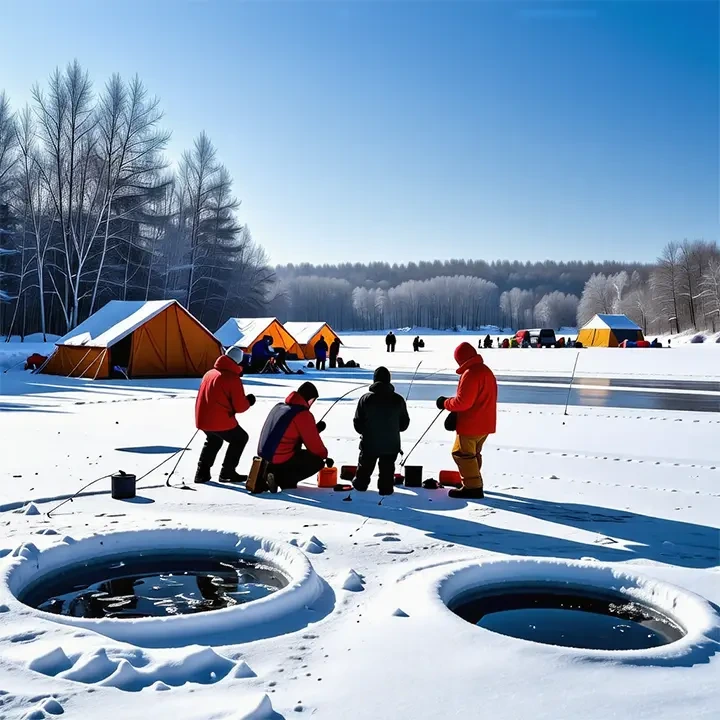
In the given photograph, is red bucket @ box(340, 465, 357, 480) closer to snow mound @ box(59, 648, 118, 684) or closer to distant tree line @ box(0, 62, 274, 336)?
snow mound @ box(59, 648, 118, 684)

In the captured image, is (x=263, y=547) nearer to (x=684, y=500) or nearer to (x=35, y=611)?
(x=35, y=611)

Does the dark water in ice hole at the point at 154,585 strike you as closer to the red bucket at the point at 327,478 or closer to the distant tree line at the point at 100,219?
the red bucket at the point at 327,478

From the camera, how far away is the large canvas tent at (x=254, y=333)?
1256 inches

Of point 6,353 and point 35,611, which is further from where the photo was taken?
point 6,353

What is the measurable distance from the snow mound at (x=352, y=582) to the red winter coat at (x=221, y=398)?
3.53 m

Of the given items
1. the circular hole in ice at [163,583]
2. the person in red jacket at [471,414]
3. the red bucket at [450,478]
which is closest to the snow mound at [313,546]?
the circular hole in ice at [163,583]

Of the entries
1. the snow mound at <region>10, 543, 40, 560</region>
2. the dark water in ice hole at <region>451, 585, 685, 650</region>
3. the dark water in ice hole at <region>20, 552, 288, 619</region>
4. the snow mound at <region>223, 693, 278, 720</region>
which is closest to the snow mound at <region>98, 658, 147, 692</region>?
the snow mound at <region>223, 693, 278, 720</region>

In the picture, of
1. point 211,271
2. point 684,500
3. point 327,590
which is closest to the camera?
point 327,590

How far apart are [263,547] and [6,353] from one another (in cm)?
2714

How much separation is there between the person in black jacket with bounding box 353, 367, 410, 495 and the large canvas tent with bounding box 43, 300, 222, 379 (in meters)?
16.3

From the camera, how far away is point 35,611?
162 inches

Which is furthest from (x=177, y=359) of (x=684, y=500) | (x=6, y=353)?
(x=684, y=500)

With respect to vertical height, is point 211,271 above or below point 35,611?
above

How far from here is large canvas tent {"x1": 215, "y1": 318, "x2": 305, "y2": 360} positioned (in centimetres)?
3189
